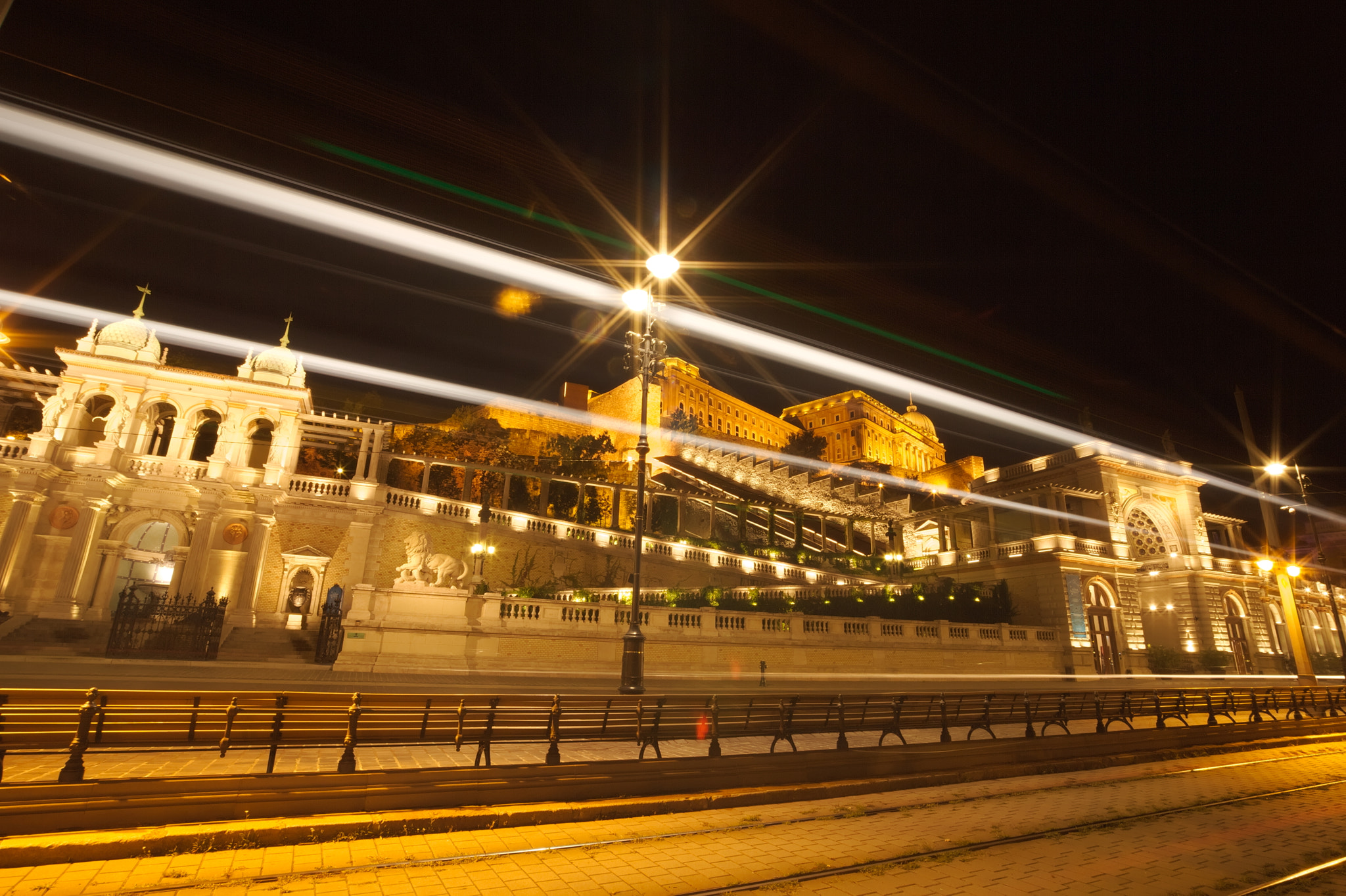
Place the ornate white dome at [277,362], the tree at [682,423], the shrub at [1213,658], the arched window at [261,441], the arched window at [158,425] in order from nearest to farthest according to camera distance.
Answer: the arched window at [158,425]
the arched window at [261,441]
the shrub at [1213,658]
the ornate white dome at [277,362]
the tree at [682,423]

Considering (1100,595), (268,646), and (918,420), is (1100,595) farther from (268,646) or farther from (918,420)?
(918,420)

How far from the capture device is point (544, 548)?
95.2ft

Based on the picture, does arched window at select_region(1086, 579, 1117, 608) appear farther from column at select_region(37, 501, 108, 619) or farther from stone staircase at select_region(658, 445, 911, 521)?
column at select_region(37, 501, 108, 619)

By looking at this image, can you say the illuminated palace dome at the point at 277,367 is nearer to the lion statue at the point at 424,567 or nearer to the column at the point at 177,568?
the column at the point at 177,568

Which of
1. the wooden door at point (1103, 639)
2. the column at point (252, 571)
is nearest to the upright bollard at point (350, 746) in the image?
the column at point (252, 571)

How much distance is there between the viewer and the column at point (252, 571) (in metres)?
25.7

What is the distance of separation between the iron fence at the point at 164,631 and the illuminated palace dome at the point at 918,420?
122 metres

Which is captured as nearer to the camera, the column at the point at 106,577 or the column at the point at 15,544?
the column at the point at 15,544

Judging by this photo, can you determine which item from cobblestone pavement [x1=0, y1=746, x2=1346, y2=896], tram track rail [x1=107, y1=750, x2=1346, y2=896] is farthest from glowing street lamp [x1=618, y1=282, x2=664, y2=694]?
tram track rail [x1=107, y1=750, x2=1346, y2=896]

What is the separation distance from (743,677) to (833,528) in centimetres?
3325

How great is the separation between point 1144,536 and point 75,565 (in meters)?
53.0

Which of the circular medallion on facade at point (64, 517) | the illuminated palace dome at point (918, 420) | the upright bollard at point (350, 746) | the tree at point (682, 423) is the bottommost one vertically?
the upright bollard at point (350, 746)

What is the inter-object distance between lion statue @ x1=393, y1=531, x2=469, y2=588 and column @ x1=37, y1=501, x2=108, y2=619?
17.8m

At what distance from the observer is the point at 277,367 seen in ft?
107
